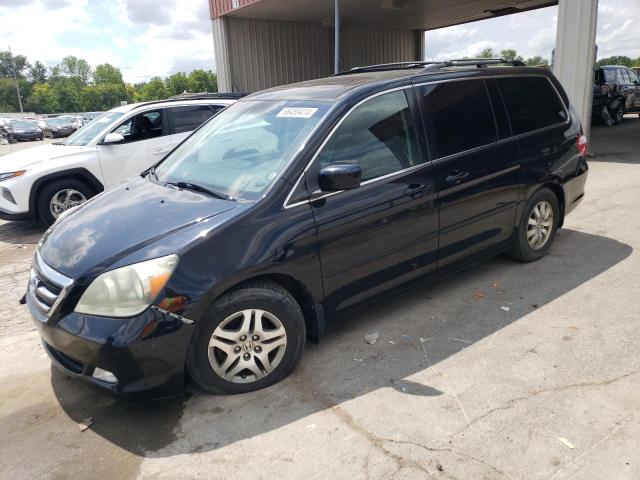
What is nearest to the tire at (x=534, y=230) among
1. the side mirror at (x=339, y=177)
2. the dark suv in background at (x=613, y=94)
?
the side mirror at (x=339, y=177)

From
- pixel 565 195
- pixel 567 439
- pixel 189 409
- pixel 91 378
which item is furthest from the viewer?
pixel 565 195

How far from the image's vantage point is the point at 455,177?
389cm

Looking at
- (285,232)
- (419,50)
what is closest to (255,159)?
(285,232)

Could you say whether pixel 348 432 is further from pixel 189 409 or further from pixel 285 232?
pixel 285 232

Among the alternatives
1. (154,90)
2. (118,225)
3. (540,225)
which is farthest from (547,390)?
(154,90)

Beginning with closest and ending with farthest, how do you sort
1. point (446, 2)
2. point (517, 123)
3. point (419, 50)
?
point (517, 123)
point (446, 2)
point (419, 50)

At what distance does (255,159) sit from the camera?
342 centimetres

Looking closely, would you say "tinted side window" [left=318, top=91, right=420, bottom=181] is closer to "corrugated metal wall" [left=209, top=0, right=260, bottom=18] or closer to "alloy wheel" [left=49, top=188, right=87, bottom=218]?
"alloy wheel" [left=49, top=188, right=87, bottom=218]

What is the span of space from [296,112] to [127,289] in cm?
169

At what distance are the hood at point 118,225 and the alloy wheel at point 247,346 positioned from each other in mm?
631

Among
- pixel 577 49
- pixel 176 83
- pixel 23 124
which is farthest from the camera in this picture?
pixel 176 83

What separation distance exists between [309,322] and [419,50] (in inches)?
852

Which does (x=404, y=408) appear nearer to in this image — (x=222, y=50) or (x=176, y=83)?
(x=222, y=50)

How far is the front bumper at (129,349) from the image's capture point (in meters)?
2.62
